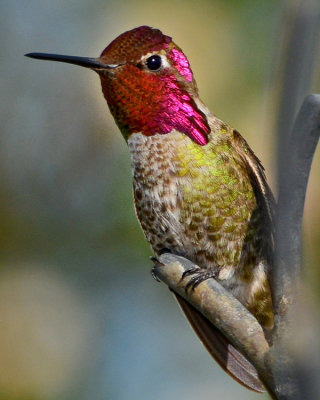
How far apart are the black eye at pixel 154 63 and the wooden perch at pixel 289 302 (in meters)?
1.03

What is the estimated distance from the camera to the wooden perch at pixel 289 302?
105 centimetres

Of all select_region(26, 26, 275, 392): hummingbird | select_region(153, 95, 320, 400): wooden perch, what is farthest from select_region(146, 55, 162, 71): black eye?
select_region(153, 95, 320, 400): wooden perch

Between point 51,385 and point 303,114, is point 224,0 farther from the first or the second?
Answer: point 303,114

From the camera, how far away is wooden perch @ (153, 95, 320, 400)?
1.05m

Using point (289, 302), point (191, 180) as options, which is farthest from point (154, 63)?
point (289, 302)

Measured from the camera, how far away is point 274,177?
107 cm

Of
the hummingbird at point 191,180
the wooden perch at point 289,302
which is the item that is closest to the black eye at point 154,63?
the hummingbird at point 191,180

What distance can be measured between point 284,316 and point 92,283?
274 centimetres

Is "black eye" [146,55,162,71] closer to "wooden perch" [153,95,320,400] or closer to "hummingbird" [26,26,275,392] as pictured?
"hummingbird" [26,26,275,392]

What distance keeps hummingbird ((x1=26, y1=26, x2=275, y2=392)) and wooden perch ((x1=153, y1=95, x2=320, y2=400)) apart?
89 centimetres

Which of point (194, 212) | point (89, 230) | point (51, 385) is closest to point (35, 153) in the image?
point (89, 230)

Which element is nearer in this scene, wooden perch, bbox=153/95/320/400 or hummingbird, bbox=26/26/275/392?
wooden perch, bbox=153/95/320/400

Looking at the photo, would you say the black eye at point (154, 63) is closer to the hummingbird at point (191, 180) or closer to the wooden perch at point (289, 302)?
the hummingbird at point (191, 180)

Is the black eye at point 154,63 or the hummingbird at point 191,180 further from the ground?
the black eye at point 154,63
